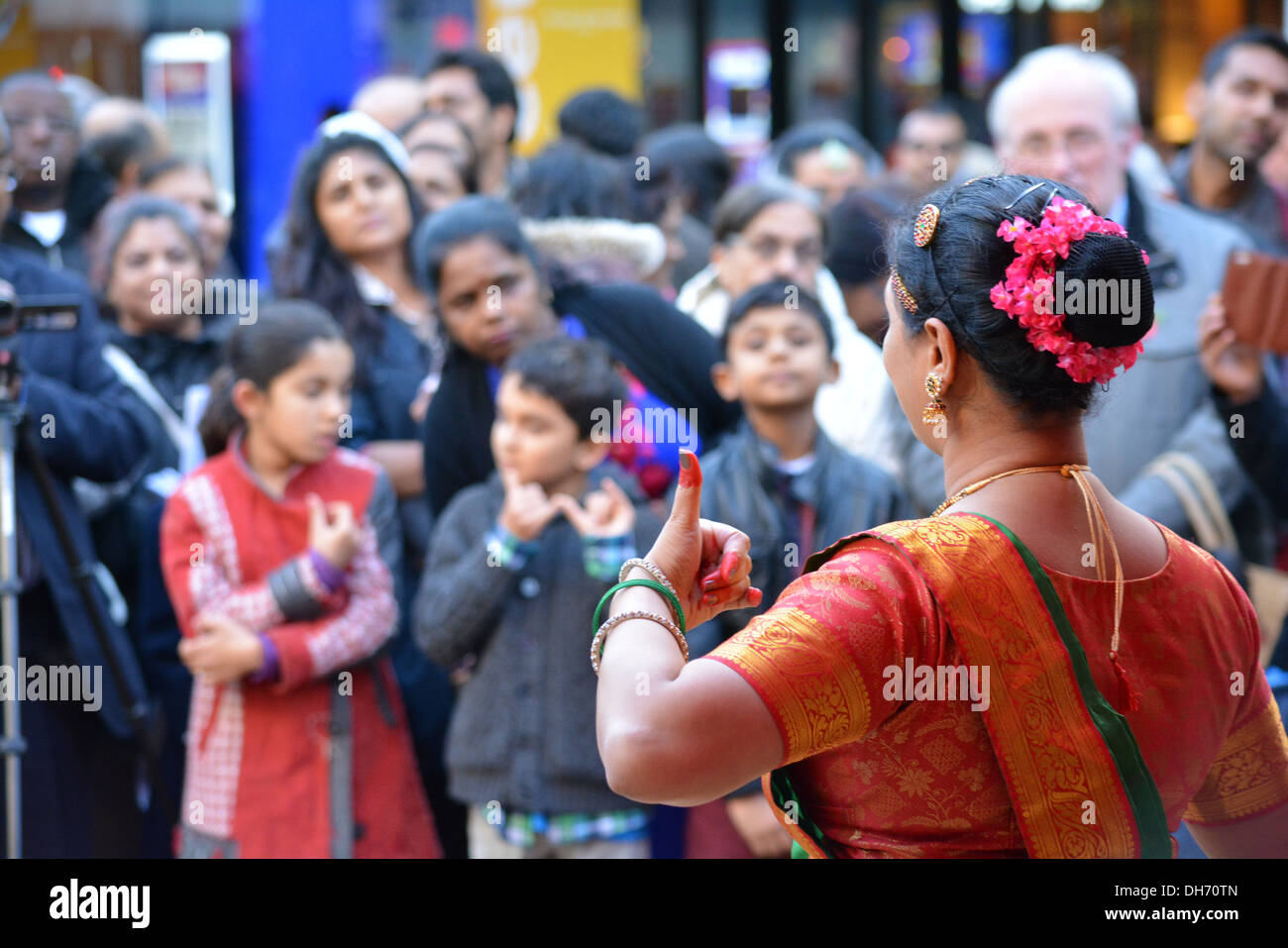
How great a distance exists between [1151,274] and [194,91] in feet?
26.7

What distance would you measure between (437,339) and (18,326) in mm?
999

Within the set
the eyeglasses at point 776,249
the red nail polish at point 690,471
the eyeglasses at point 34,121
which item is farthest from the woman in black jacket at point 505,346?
the red nail polish at point 690,471

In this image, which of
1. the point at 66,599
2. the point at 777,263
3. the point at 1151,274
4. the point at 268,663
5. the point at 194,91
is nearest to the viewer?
the point at 1151,274

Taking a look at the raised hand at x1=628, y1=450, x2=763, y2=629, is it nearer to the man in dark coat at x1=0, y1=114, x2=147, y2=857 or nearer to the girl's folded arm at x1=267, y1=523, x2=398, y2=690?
the girl's folded arm at x1=267, y1=523, x2=398, y2=690

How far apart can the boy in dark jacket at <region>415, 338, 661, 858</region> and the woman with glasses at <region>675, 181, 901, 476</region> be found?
0.77 metres

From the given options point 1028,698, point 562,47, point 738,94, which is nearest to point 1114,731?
point 1028,698

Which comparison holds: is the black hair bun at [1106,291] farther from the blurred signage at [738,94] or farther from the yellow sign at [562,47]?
the blurred signage at [738,94]

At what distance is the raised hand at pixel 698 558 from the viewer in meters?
1.38

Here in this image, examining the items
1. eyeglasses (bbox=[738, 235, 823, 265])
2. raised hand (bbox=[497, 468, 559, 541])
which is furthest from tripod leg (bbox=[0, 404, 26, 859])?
eyeglasses (bbox=[738, 235, 823, 265])

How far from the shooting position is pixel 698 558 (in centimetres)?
140

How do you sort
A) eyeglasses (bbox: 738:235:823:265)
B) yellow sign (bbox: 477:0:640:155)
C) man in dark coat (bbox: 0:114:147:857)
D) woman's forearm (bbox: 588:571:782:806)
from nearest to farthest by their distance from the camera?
woman's forearm (bbox: 588:571:782:806), man in dark coat (bbox: 0:114:147:857), eyeglasses (bbox: 738:235:823:265), yellow sign (bbox: 477:0:640:155)

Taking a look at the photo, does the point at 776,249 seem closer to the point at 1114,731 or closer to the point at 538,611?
the point at 538,611

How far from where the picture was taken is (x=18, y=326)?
3.04m

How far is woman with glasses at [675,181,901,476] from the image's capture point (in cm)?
357
